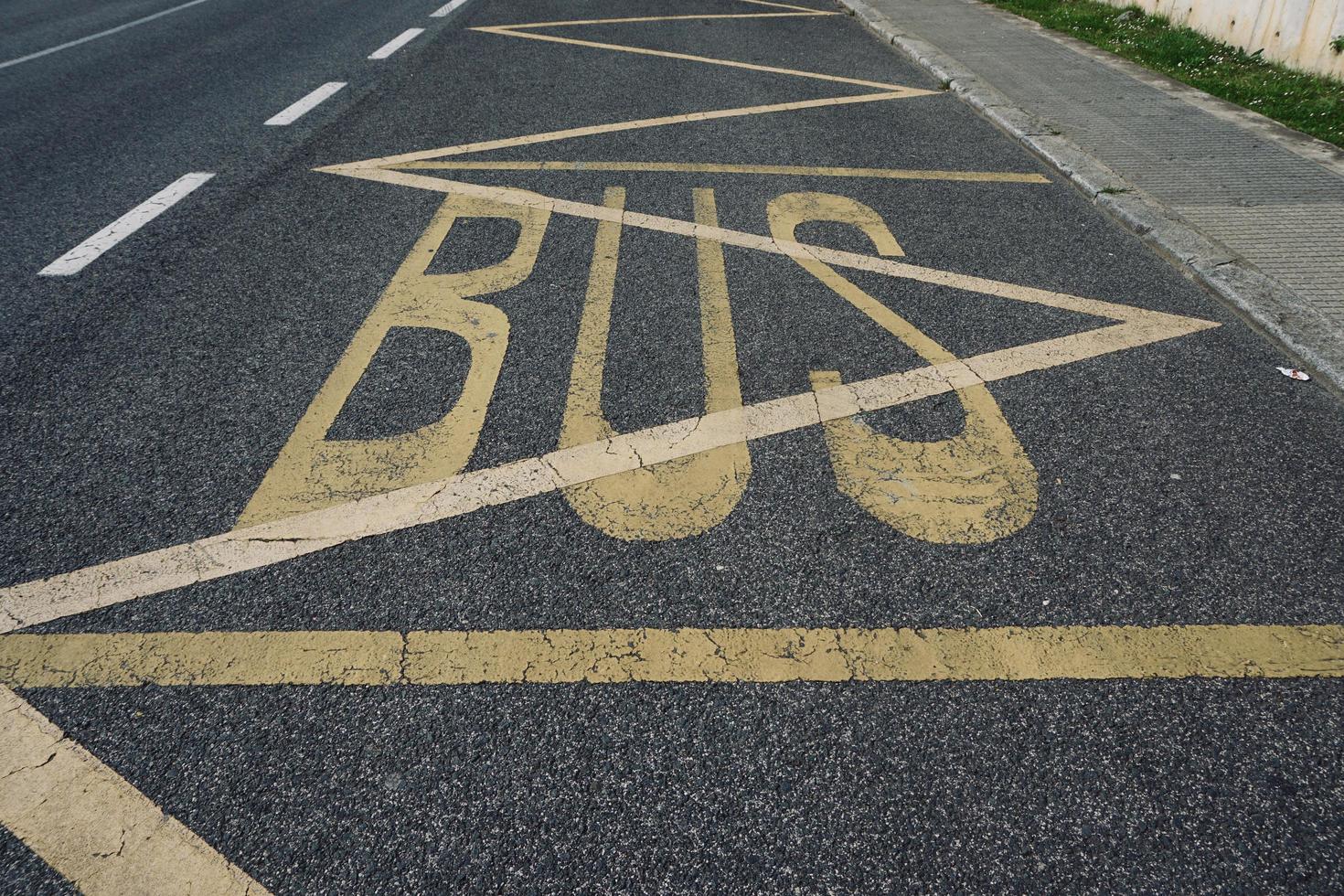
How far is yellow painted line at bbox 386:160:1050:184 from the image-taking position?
5.64 meters

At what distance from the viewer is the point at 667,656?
2.34m

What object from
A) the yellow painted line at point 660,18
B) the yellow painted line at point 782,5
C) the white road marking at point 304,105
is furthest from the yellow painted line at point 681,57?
the yellow painted line at point 782,5

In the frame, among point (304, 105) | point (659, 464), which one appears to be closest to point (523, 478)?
point (659, 464)

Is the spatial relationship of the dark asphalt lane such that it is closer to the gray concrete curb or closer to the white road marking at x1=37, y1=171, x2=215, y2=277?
the white road marking at x1=37, y1=171, x2=215, y2=277

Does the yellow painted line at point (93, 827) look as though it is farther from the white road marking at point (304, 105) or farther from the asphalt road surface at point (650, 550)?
the white road marking at point (304, 105)

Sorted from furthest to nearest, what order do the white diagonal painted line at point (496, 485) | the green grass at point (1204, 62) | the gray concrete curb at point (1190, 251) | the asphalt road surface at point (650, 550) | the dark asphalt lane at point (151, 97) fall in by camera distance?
the green grass at point (1204, 62)
the dark asphalt lane at point (151, 97)
the gray concrete curb at point (1190, 251)
the white diagonal painted line at point (496, 485)
the asphalt road surface at point (650, 550)

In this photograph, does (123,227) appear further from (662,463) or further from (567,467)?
(662,463)

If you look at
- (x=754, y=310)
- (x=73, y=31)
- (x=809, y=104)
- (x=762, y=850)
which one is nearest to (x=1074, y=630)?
(x=762, y=850)

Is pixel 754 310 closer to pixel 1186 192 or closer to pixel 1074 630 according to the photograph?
pixel 1074 630

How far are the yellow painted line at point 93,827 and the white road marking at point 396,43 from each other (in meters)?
8.20

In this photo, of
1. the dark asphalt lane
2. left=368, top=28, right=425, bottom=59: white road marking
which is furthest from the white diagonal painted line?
left=368, top=28, right=425, bottom=59: white road marking

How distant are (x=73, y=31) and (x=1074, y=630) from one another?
12.5 meters

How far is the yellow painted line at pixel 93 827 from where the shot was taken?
1828 mm

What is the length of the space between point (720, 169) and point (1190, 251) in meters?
2.81
